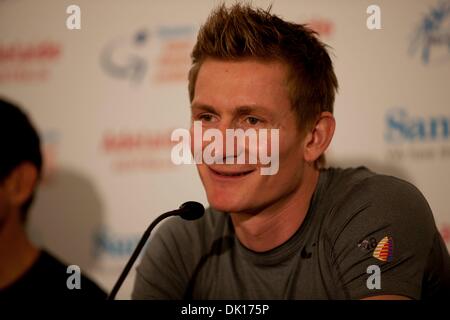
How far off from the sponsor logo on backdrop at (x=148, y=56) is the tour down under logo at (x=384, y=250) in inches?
29.1

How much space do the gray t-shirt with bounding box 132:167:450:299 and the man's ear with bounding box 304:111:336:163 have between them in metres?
0.06

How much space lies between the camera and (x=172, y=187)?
1.30 metres

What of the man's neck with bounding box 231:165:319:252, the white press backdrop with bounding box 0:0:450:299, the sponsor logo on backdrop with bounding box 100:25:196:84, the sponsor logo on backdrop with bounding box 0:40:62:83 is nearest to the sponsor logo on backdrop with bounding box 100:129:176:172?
the white press backdrop with bounding box 0:0:450:299

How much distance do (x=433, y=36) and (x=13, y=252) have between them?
1.14 m

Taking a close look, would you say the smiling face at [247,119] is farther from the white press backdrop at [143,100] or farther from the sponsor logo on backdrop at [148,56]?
the sponsor logo on backdrop at [148,56]

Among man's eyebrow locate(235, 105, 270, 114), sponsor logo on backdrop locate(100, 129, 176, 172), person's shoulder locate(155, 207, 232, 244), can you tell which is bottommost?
person's shoulder locate(155, 207, 232, 244)

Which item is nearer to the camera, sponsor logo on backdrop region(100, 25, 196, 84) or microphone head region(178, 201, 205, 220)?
microphone head region(178, 201, 205, 220)

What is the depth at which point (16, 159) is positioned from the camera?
114 cm

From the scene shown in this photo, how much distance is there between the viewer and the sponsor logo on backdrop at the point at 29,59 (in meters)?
1.42

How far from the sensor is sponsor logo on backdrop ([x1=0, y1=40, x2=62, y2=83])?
142 cm

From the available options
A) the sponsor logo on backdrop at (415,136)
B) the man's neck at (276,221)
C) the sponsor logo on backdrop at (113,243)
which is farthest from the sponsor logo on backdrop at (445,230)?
the sponsor logo on backdrop at (113,243)

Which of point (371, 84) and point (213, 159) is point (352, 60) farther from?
point (213, 159)

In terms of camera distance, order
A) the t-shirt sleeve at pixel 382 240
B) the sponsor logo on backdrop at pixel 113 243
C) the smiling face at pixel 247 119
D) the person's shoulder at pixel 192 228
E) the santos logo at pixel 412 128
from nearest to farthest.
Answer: the t-shirt sleeve at pixel 382 240
the smiling face at pixel 247 119
the person's shoulder at pixel 192 228
the santos logo at pixel 412 128
the sponsor logo on backdrop at pixel 113 243
